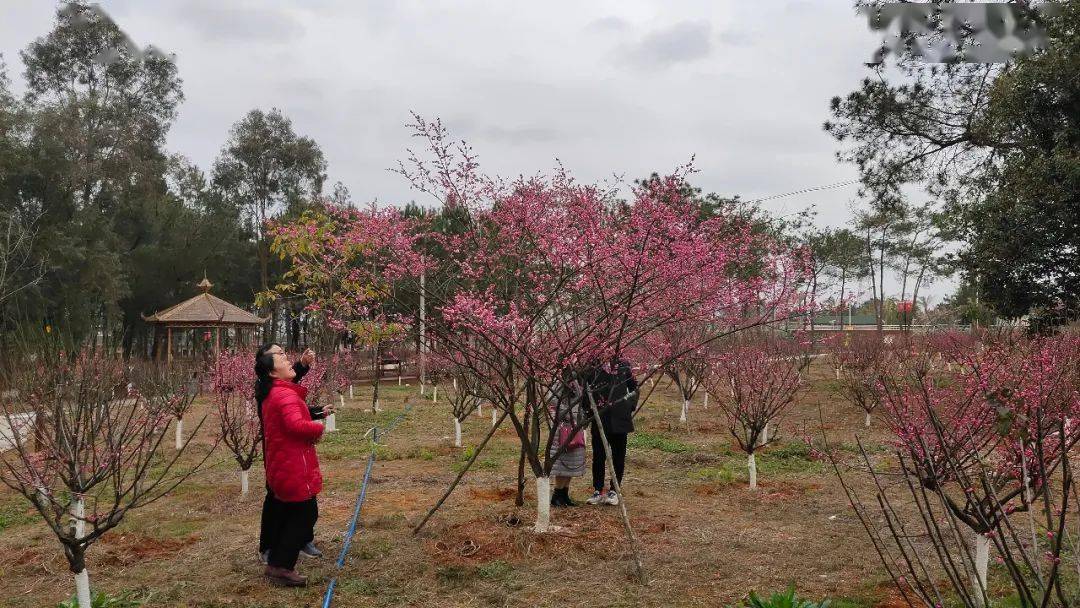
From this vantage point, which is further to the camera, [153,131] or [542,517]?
[153,131]

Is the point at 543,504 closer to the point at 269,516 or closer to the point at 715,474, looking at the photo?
the point at 269,516

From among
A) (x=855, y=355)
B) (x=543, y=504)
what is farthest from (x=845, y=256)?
(x=543, y=504)

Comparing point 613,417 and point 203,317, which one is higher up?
point 203,317

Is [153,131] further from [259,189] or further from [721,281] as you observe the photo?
[721,281]

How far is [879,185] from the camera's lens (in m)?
15.8

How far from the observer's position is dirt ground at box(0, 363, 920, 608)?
4.53 meters

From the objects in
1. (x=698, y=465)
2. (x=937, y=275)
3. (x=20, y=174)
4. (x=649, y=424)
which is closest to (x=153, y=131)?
(x=20, y=174)

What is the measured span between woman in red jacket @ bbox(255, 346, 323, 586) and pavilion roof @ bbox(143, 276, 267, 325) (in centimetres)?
1695

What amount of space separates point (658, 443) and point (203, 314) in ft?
51.2

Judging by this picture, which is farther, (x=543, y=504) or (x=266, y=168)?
(x=266, y=168)

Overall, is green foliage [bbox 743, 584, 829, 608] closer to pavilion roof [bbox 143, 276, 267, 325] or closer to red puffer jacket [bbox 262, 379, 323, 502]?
red puffer jacket [bbox 262, 379, 323, 502]

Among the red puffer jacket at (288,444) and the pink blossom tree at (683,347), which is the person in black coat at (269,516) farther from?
the pink blossom tree at (683,347)

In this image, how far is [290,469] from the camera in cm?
463

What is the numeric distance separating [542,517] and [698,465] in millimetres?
3765
